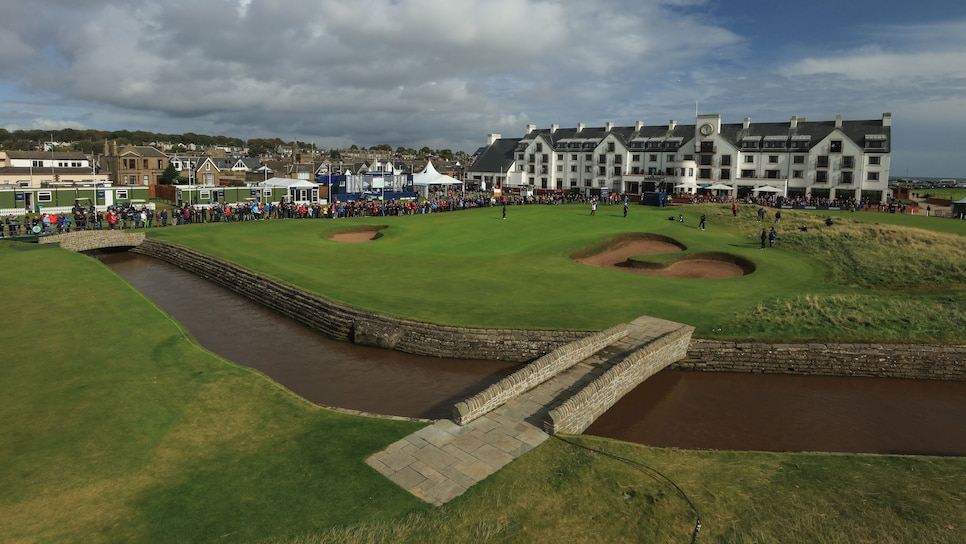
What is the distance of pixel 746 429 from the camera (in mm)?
17781

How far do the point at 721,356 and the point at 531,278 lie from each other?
38.1 feet

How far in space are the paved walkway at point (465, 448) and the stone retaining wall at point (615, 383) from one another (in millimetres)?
574

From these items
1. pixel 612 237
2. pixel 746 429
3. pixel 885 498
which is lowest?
pixel 746 429

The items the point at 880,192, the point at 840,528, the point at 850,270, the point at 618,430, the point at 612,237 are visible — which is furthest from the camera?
the point at 880,192

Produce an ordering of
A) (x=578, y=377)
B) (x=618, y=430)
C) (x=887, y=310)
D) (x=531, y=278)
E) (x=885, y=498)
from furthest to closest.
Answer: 1. (x=531, y=278)
2. (x=887, y=310)
3. (x=578, y=377)
4. (x=618, y=430)
5. (x=885, y=498)

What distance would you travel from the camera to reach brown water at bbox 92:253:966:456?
56.5ft

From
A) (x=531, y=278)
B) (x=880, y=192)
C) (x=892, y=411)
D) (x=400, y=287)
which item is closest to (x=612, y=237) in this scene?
(x=531, y=278)

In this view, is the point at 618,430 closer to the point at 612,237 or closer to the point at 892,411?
the point at 892,411

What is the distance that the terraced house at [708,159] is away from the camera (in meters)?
83.7

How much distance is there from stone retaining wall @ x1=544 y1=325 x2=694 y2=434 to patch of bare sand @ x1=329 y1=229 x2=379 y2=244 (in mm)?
31022

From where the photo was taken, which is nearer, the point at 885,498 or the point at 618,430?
the point at 885,498

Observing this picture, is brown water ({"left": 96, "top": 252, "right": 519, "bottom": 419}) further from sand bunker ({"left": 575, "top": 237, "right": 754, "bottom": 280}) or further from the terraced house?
the terraced house

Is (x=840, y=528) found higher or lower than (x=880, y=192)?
lower

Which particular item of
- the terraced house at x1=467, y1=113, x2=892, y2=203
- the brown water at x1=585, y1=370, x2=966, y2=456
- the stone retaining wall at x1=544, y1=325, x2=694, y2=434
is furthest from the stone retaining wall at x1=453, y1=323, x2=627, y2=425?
the terraced house at x1=467, y1=113, x2=892, y2=203
